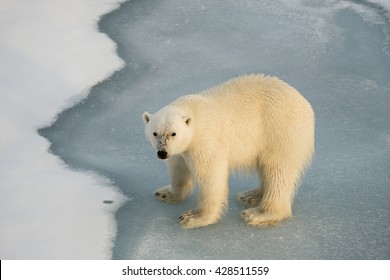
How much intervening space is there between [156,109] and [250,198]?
4.65 feet

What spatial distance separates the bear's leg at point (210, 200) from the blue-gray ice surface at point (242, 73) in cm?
6

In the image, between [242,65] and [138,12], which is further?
[138,12]

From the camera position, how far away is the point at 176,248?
3.86 metres

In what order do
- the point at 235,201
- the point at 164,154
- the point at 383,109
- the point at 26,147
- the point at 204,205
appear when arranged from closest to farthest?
the point at 164,154
the point at 204,205
the point at 235,201
the point at 26,147
the point at 383,109

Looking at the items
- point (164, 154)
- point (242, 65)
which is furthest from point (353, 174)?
point (242, 65)

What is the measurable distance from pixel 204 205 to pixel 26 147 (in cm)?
152

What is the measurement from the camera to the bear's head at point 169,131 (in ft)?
12.4

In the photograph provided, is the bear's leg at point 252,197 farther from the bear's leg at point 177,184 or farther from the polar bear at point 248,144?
the bear's leg at point 177,184

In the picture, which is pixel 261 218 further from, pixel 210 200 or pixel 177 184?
pixel 177 184

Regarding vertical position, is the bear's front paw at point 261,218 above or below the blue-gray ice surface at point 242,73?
above

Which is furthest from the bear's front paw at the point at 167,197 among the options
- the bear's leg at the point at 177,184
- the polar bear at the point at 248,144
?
the polar bear at the point at 248,144

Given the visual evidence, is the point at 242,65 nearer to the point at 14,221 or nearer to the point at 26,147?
the point at 26,147

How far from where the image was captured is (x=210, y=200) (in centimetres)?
401

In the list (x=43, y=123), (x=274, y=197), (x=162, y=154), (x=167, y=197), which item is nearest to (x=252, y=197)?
(x=274, y=197)
